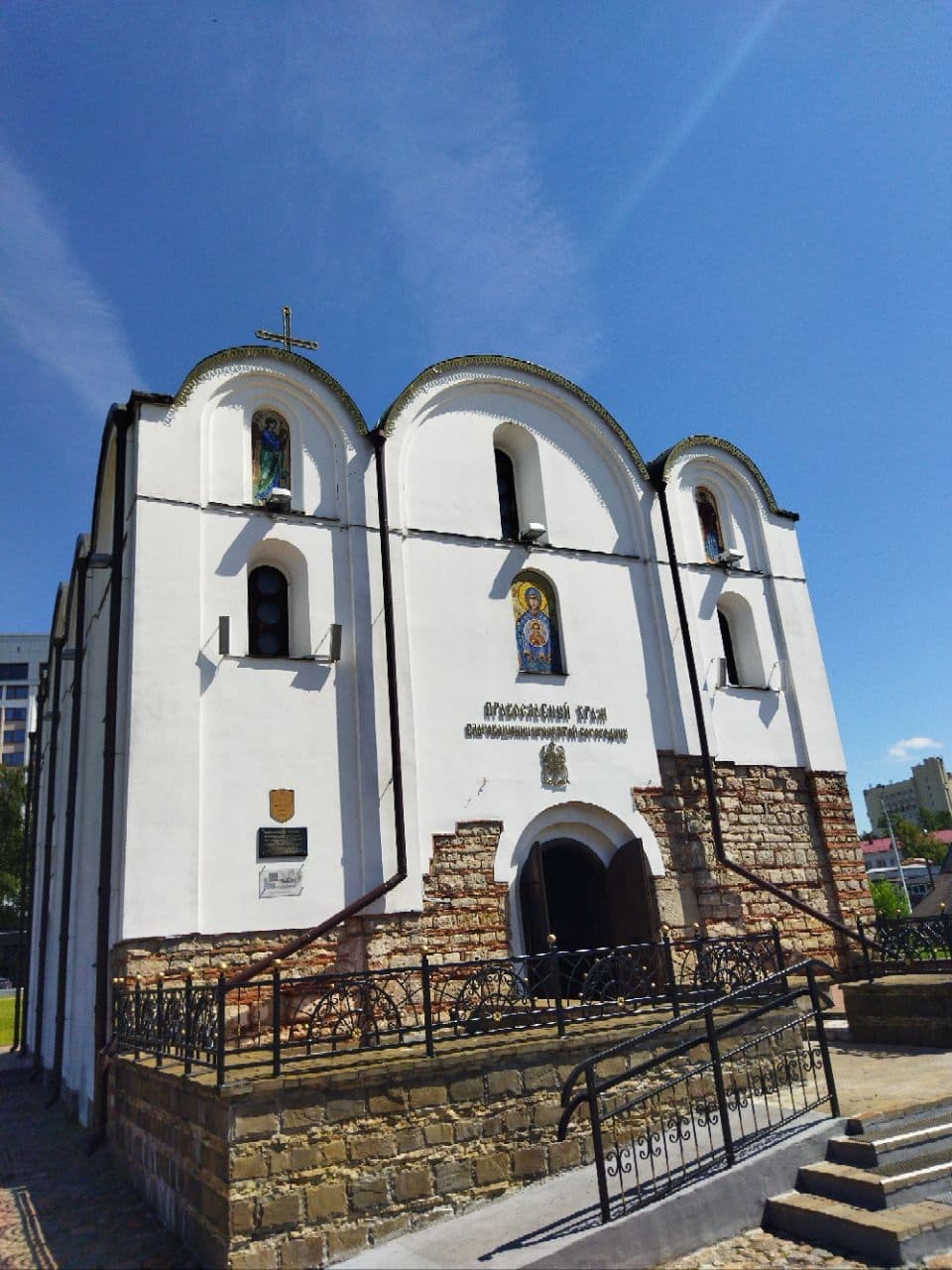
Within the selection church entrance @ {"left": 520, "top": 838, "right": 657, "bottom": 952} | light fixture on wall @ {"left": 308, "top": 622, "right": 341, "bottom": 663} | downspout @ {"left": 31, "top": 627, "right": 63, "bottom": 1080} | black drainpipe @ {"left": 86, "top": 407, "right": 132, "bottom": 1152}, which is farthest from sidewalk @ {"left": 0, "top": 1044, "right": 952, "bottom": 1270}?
downspout @ {"left": 31, "top": 627, "right": 63, "bottom": 1080}

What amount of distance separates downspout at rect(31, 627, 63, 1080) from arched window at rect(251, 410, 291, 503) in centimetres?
732

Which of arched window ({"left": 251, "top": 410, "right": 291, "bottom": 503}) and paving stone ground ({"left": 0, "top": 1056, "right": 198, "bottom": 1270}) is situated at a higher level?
arched window ({"left": 251, "top": 410, "right": 291, "bottom": 503})

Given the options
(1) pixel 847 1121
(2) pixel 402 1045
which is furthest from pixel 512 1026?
(1) pixel 847 1121

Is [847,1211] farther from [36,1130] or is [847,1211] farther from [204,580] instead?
[36,1130]

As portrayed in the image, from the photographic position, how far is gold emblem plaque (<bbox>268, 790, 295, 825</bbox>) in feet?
35.4

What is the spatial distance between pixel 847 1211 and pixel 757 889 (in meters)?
7.51

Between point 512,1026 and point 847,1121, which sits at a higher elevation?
point 512,1026

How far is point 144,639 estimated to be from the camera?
35.3 ft

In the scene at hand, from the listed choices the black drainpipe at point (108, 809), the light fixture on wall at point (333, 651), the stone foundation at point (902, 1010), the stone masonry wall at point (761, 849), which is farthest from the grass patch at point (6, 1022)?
the stone foundation at point (902, 1010)

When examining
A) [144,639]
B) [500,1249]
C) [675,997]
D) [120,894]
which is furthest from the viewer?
[144,639]

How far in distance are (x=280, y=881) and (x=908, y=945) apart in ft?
28.0

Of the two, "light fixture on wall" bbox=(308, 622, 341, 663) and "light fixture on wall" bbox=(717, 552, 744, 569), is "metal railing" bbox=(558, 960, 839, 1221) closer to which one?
"light fixture on wall" bbox=(308, 622, 341, 663)

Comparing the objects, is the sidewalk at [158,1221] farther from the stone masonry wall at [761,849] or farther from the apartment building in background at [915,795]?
the apartment building in background at [915,795]

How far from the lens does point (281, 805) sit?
10844 millimetres
